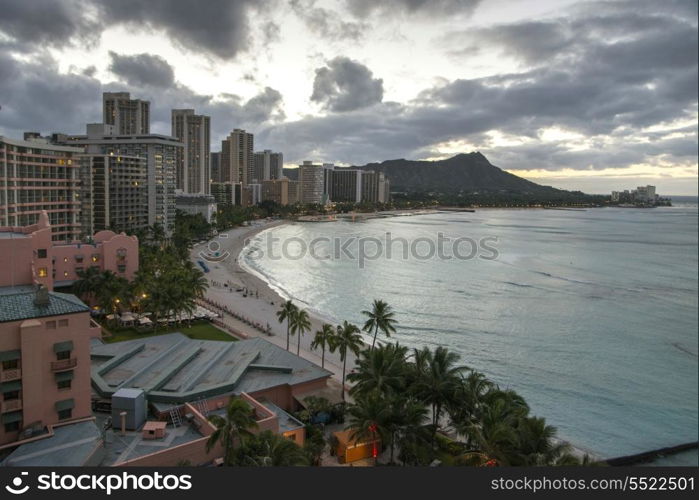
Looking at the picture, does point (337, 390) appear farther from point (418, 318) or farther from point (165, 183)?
point (165, 183)

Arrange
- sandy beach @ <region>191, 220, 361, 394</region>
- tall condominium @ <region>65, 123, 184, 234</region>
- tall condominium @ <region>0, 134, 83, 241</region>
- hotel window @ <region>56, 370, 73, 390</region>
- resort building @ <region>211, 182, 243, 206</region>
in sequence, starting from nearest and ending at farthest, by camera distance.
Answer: hotel window @ <region>56, 370, 73, 390</region>
sandy beach @ <region>191, 220, 361, 394</region>
tall condominium @ <region>0, 134, 83, 241</region>
tall condominium @ <region>65, 123, 184, 234</region>
resort building @ <region>211, 182, 243, 206</region>

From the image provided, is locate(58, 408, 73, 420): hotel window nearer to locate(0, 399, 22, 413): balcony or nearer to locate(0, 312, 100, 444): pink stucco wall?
locate(0, 312, 100, 444): pink stucco wall

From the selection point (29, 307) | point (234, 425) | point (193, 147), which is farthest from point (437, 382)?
point (193, 147)

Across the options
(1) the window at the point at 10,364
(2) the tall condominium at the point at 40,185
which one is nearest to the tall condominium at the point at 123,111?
(2) the tall condominium at the point at 40,185

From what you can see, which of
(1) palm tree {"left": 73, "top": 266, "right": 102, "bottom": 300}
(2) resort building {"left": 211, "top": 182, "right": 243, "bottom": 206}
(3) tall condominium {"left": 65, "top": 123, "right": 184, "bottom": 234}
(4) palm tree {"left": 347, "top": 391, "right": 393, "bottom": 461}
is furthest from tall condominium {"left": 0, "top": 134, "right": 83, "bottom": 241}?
(2) resort building {"left": 211, "top": 182, "right": 243, "bottom": 206}

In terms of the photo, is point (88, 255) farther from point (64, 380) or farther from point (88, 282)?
point (64, 380)

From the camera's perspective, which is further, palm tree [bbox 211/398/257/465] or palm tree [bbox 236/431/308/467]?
palm tree [bbox 211/398/257/465]

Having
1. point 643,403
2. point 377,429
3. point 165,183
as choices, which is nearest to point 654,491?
point 377,429
